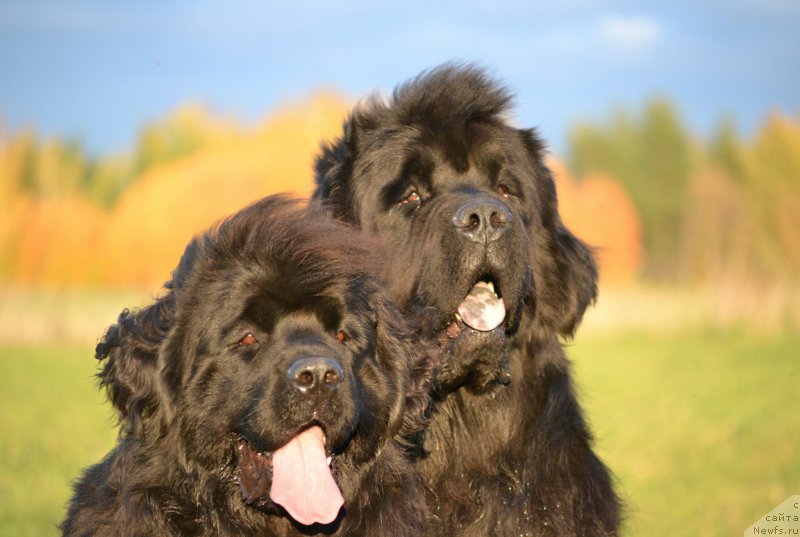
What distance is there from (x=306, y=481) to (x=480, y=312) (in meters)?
1.34

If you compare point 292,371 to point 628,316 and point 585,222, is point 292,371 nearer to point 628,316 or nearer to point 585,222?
point 628,316

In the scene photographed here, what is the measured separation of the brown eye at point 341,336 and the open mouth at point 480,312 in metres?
0.79

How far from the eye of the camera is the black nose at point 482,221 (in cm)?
431

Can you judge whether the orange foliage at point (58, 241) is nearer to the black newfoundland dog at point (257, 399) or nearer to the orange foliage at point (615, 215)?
the orange foliage at point (615, 215)

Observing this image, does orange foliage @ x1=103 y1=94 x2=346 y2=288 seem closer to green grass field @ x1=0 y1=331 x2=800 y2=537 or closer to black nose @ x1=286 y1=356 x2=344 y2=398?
green grass field @ x1=0 y1=331 x2=800 y2=537

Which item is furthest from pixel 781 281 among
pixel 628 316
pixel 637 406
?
pixel 637 406

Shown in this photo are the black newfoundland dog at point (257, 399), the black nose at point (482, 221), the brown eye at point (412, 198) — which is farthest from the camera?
the brown eye at point (412, 198)

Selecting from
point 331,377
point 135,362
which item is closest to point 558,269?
point 331,377

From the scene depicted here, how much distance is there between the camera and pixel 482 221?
170 inches

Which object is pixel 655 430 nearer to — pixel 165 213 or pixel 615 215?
pixel 165 213

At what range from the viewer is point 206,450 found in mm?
3582

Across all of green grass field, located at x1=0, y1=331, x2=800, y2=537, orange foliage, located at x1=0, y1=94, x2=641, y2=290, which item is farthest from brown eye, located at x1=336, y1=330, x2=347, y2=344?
orange foliage, located at x1=0, y1=94, x2=641, y2=290

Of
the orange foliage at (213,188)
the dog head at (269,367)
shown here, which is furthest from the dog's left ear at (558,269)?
the orange foliage at (213,188)

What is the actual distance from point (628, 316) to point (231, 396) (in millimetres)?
20206
